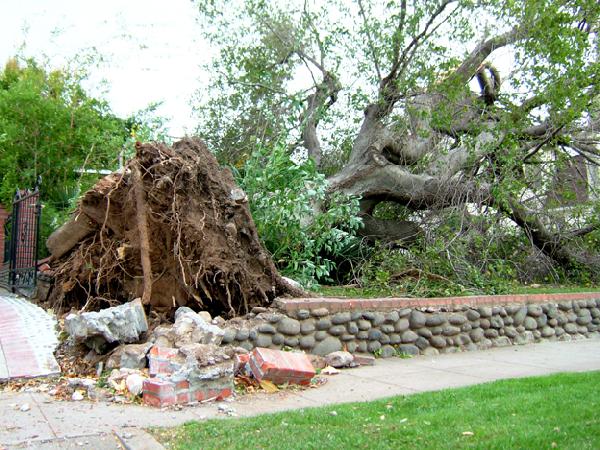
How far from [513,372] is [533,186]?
682cm

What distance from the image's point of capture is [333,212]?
Result: 10.2 meters

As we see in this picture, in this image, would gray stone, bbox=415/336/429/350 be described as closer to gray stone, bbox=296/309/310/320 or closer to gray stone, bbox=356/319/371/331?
gray stone, bbox=356/319/371/331

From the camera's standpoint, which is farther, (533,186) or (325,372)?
(533,186)

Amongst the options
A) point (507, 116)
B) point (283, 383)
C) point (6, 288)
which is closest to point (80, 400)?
point (283, 383)

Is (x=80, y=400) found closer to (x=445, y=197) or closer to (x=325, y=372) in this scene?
(x=325, y=372)

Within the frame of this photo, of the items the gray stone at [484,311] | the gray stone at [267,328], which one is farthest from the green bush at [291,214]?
the gray stone at [484,311]

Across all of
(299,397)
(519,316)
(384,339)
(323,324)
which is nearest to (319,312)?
(323,324)

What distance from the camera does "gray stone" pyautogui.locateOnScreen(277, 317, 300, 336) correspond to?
7891mm

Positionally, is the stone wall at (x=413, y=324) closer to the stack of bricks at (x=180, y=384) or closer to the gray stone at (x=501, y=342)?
the gray stone at (x=501, y=342)

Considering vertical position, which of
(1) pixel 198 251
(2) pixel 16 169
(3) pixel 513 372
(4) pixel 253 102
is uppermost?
(4) pixel 253 102

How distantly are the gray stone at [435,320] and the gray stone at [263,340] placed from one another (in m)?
2.58

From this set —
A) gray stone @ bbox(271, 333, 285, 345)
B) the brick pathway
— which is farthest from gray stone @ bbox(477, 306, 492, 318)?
the brick pathway

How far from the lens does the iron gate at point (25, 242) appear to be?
11.0m

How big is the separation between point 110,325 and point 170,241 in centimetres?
171
